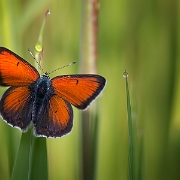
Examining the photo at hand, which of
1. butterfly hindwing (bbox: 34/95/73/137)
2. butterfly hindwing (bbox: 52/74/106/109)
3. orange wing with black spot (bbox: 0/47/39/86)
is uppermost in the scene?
orange wing with black spot (bbox: 0/47/39/86)

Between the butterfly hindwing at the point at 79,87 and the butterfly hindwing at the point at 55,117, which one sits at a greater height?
the butterfly hindwing at the point at 79,87

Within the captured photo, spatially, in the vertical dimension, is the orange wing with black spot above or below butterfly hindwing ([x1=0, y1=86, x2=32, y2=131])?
above

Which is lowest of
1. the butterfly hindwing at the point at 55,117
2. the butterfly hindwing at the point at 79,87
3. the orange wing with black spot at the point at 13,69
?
the butterfly hindwing at the point at 55,117

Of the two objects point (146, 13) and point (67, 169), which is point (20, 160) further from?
point (146, 13)
